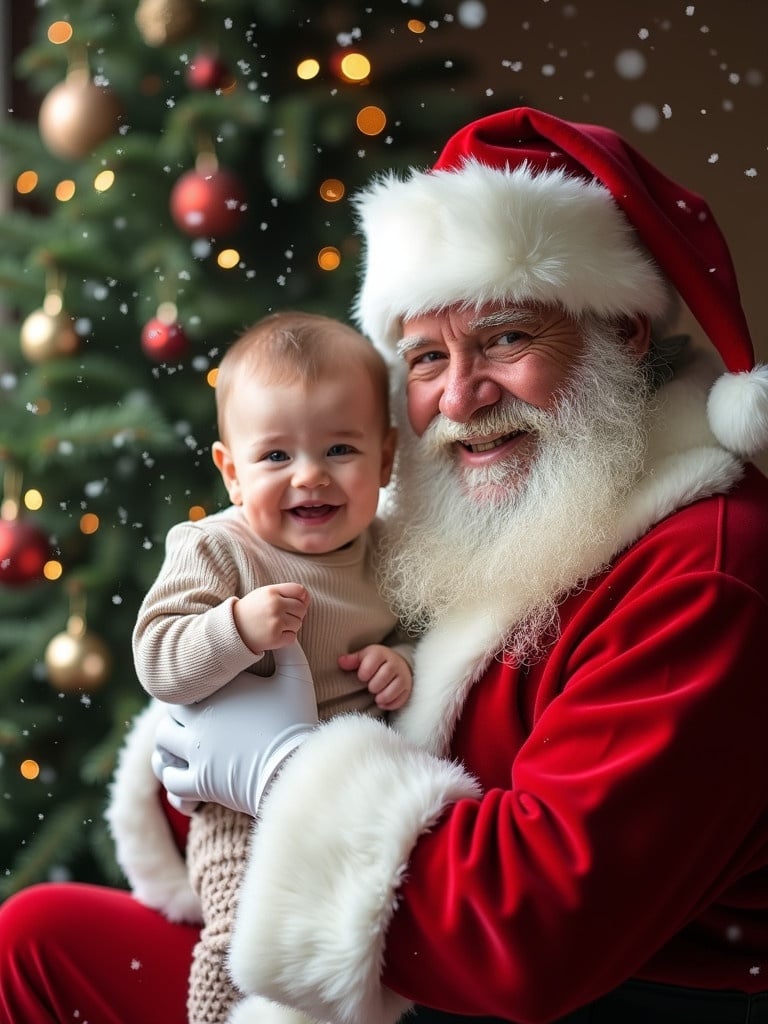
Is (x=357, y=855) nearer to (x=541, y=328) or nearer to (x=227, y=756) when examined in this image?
(x=227, y=756)

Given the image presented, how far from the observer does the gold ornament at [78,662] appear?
9.11 feet

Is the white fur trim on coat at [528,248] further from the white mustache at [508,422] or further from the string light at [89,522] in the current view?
the string light at [89,522]

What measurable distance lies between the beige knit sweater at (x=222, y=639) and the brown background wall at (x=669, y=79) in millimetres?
1324

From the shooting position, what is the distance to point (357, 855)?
4.47 feet

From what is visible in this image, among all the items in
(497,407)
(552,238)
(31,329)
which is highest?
(552,238)

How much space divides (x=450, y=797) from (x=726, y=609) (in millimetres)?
441

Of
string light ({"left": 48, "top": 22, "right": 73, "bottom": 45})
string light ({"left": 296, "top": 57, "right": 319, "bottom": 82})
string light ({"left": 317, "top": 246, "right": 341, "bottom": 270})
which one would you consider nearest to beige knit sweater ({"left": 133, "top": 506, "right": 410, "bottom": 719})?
string light ({"left": 317, "top": 246, "right": 341, "bottom": 270})

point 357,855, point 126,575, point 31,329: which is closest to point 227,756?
point 357,855

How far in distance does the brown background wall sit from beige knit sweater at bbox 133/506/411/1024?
4.34 ft

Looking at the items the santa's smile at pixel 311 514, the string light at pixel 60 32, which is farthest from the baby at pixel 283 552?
the string light at pixel 60 32

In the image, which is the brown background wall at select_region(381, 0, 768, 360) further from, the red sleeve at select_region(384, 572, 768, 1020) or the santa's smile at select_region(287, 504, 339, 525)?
the red sleeve at select_region(384, 572, 768, 1020)

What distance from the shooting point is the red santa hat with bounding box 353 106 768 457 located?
1.69 meters

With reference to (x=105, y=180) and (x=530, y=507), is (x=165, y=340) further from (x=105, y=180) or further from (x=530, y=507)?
(x=530, y=507)

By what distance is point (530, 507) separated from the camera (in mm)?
1735
